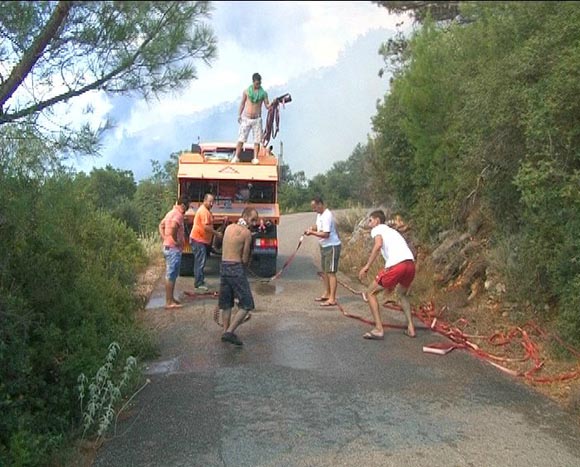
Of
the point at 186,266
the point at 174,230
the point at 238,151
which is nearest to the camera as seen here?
the point at 174,230

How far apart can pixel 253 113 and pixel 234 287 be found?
6.69 metres

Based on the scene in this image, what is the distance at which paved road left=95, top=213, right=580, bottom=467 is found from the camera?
18.3ft

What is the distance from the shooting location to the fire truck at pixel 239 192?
47.4 ft

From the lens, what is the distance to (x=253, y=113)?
14922 millimetres

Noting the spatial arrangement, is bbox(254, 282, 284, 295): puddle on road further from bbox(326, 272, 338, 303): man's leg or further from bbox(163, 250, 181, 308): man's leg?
bbox(163, 250, 181, 308): man's leg

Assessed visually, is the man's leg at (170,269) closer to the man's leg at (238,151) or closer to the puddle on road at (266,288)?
the puddle on road at (266,288)

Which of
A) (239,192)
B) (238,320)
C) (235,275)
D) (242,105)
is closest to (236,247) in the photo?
(235,275)

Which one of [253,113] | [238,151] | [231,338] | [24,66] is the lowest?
[231,338]

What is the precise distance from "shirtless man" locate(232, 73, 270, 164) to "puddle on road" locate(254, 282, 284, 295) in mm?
2676

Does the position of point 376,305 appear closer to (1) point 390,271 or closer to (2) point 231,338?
(1) point 390,271

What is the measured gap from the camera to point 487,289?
419 inches

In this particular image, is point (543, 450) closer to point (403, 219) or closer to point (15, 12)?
point (15, 12)

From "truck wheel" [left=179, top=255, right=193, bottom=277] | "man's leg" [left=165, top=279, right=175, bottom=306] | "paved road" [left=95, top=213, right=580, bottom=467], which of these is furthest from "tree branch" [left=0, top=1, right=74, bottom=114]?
"truck wheel" [left=179, top=255, right=193, bottom=277]

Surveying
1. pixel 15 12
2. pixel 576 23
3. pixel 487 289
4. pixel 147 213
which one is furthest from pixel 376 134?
pixel 15 12
